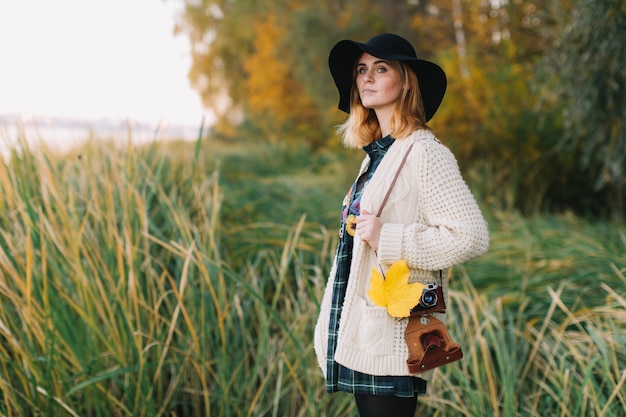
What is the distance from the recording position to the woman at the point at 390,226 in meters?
1.50

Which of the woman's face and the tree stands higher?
the tree

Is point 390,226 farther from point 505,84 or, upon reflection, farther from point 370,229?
point 505,84

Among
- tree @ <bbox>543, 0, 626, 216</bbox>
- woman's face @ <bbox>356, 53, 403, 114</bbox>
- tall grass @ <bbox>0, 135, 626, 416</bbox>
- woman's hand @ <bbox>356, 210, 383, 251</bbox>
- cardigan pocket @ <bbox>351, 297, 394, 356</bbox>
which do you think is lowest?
tall grass @ <bbox>0, 135, 626, 416</bbox>

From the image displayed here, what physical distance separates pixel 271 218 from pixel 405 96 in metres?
2.75

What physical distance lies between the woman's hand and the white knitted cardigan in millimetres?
19

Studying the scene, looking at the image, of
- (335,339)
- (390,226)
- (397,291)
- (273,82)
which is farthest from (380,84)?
(273,82)

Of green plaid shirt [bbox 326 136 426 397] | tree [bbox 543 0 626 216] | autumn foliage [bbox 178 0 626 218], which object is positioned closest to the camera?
green plaid shirt [bbox 326 136 426 397]

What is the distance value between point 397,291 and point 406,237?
5.5 inches

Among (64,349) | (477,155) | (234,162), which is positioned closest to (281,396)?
(64,349)

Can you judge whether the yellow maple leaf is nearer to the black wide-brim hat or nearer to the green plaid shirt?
the green plaid shirt

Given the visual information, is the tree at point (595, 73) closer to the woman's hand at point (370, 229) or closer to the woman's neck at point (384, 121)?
the woman's neck at point (384, 121)

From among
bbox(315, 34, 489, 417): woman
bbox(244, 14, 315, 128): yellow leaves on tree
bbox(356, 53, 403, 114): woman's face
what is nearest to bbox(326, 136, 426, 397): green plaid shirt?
bbox(315, 34, 489, 417): woman

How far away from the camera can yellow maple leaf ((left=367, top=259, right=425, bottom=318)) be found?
147 centimetres

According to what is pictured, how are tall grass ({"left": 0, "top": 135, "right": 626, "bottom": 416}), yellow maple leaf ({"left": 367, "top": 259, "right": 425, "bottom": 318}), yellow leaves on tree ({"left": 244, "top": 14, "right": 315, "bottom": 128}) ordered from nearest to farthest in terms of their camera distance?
yellow maple leaf ({"left": 367, "top": 259, "right": 425, "bottom": 318}), tall grass ({"left": 0, "top": 135, "right": 626, "bottom": 416}), yellow leaves on tree ({"left": 244, "top": 14, "right": 315, "bottom": 128})
